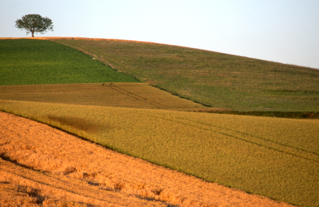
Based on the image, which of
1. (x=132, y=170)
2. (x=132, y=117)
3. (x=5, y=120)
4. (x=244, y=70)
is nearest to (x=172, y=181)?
(x=132, y=170)

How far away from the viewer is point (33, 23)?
50.3 meters

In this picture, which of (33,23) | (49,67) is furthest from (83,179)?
(33,23)

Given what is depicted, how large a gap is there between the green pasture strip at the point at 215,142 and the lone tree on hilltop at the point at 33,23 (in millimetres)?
42517

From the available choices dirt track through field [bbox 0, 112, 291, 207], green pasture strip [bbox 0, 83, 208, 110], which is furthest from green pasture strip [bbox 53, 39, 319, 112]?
dirt track through field [bbox 0, 112, 291, 207]

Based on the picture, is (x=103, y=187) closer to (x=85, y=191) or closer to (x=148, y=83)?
(x=85, y=191)

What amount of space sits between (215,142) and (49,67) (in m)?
21.1

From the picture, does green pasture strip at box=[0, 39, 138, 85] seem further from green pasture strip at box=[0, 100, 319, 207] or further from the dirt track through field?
the dirt track through field

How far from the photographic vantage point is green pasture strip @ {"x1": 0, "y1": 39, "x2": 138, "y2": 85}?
23.2m

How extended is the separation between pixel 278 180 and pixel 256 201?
1.64m

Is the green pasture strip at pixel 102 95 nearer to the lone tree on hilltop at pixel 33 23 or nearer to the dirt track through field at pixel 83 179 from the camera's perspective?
the dirt track through field at pixel 83 179

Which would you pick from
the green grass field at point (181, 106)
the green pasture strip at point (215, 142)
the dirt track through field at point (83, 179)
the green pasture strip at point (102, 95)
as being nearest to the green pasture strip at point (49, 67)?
the green grass field at point (181, 106)

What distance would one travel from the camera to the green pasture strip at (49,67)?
2324cm

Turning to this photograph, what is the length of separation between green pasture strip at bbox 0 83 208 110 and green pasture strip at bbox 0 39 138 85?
155cm

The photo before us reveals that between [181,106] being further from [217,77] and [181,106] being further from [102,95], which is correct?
[217,77]
